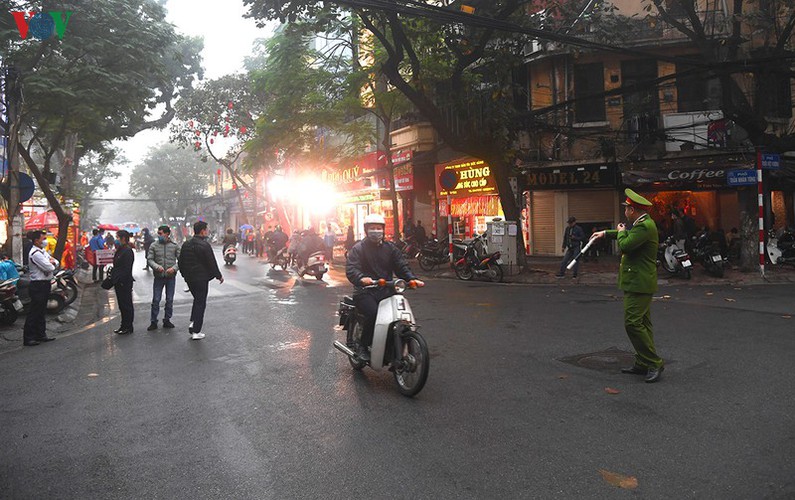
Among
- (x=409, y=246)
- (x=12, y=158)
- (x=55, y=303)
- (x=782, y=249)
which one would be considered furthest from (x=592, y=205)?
(x=12, y=158)

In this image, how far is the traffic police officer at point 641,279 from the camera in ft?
17.6

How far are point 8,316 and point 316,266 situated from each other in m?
7.72

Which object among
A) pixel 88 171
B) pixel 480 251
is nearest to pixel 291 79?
pixel 480 251

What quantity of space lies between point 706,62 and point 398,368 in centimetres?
1325

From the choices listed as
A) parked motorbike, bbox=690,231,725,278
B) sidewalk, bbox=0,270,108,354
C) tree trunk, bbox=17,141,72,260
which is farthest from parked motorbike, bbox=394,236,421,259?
tree trunk, bbox=17,141,72,260

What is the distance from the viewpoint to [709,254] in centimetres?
1398

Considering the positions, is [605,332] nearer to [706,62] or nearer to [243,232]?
[706,62]

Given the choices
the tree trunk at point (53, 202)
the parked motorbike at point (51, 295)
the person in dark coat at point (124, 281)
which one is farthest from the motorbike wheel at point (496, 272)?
the tree trunk at point (53, 202)

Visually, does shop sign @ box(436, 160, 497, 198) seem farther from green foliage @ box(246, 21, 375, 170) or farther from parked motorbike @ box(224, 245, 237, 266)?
parked motorbike @ box(224, 245, 237, 266)

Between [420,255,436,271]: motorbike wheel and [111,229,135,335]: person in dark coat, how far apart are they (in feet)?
35.4

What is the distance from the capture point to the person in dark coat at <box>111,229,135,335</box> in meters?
8.84

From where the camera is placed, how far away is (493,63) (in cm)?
1538

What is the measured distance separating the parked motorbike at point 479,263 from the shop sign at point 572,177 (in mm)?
4884

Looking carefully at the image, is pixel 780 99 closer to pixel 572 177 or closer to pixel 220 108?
pixel 572 177
